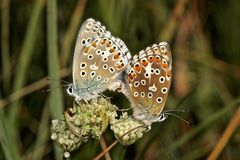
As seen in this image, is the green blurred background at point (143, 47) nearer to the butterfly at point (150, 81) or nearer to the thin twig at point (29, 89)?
the thin twig at point (29, 89)

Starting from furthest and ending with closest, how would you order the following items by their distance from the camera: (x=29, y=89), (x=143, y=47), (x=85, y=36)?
(x=29, y=89) < (x=143, y=47) < (x=85, y=36)

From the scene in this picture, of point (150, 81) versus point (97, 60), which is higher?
point (97, 60)

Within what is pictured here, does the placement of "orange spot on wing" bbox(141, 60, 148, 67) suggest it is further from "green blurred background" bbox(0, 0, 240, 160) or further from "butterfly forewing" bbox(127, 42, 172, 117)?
"green blurred background" bbox(0, 0, 240, 160)

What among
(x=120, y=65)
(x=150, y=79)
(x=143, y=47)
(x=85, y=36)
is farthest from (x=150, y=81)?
(x=143, y=47)

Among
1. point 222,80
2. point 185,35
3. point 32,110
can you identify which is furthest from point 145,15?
point 32,110

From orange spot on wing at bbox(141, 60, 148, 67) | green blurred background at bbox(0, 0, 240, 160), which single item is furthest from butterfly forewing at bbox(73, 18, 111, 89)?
green blurred background at bbox(0, 0, 240, 160)

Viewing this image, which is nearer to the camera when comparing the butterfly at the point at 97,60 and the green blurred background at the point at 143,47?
the butterfly at the point at 97,60

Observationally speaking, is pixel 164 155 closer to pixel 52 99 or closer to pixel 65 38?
pixel 52 99

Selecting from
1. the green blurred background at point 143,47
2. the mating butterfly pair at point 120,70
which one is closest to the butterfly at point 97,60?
the mating butterfly pair at point 120,70

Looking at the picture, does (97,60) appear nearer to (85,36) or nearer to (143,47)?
(85,36)
